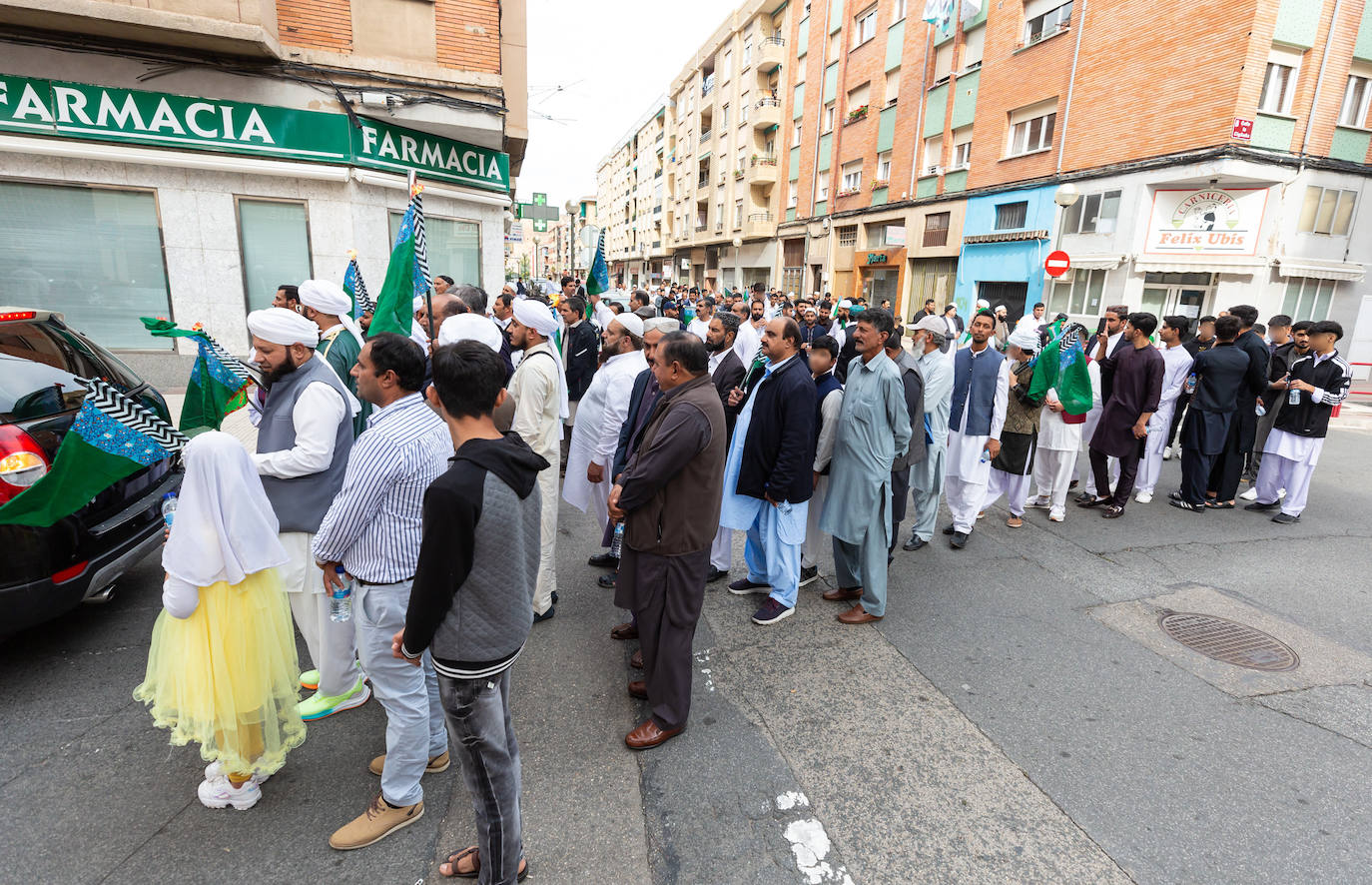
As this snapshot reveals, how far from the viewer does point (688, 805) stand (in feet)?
9.12

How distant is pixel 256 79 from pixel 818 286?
24221 millimetres

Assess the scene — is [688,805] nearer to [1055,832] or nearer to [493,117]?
[1055,832]

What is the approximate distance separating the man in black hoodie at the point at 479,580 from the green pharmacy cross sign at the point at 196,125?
33.1 ft

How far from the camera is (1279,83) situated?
14430 millimetres

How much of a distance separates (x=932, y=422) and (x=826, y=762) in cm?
324

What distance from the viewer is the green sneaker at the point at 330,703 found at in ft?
10.6

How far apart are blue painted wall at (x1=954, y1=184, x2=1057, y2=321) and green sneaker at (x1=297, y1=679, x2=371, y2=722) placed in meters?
19.8

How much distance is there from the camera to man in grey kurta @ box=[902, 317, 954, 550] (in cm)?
540

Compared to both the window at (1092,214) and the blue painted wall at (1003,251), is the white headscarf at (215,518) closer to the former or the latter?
the window at (1092,214)

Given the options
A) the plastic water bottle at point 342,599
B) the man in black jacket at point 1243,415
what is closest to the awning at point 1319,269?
the man in black jacket at point 1243,415

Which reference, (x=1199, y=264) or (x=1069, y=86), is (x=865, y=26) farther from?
(x=1199, y=264)

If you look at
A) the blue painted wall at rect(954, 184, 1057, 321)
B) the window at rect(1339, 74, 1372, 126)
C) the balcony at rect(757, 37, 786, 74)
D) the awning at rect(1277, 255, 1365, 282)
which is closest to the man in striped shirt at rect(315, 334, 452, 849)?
the awning at rect(1277, 255, 1365, 282)

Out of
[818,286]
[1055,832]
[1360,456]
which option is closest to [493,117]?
[1055,832]

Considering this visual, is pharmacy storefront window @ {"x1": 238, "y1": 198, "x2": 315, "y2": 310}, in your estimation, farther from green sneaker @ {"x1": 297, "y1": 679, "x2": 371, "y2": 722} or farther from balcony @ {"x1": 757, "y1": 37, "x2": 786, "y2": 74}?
balcony @ {"x1": 757, "y1": 37, "x2": 786, "y2": 74}
